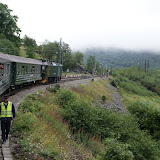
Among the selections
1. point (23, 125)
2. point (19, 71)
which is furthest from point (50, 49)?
point (23, 125)

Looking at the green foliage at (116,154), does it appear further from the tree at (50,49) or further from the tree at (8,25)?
the tree at (50,49)

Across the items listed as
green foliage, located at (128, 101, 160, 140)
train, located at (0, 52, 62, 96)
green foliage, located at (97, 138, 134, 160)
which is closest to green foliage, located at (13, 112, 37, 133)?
green foliage, located at (97, 138, 134, 160)

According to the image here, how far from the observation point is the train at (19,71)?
11.5 m

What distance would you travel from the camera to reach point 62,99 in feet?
49.7

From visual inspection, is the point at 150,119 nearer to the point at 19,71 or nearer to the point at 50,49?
the point at 19,71

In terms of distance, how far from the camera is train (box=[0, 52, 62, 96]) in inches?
454

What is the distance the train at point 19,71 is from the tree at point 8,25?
64.9 feet

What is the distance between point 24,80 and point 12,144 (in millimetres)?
11079

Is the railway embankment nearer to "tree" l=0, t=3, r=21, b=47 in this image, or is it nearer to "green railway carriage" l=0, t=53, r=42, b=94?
"green railway carriage" l=0, t=53, r=42, b=94

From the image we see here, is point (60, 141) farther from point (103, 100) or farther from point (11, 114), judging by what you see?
point (103, 100)

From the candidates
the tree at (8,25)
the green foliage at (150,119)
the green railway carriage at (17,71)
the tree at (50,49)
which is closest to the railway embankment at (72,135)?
the green railway carriage at (17,71)

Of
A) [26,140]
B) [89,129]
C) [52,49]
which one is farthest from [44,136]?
[52,49]

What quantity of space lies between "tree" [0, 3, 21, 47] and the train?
19.8 m

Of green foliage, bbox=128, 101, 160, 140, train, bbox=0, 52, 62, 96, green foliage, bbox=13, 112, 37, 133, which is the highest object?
train, bbox=0, 52, 62, 96
